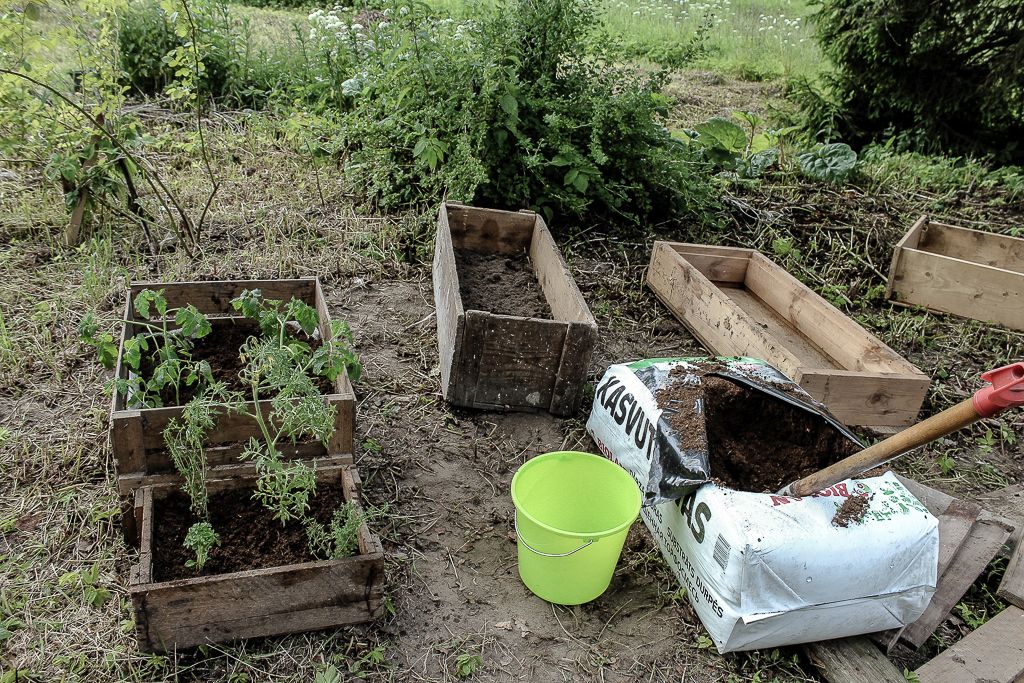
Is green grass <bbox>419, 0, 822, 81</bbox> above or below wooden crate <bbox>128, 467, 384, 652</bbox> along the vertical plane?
above

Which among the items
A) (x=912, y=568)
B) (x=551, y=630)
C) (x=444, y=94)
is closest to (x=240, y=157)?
(x=444, y=94)

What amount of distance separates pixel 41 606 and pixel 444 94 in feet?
11.4

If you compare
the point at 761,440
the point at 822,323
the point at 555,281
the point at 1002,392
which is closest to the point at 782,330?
the point at 822,323

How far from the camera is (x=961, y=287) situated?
4.34 metres

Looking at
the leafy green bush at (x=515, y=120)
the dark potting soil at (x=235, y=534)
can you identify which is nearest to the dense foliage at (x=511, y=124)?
the leafy green bush at (x=515, y=120)

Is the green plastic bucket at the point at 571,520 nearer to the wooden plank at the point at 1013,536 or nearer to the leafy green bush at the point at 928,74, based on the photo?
the wooden plank at the point at 1013,536

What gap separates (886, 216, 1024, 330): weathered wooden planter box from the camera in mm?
4254

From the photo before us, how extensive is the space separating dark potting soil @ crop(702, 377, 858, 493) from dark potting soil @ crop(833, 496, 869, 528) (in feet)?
0.81

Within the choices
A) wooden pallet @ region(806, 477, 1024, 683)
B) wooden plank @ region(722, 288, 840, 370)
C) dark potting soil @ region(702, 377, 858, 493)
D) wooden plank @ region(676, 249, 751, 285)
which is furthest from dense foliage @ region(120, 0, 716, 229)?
wooden pallet @ region(806, 477, 1024, 683)

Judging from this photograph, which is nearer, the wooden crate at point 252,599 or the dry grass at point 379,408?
the wooden crate at point 252,599

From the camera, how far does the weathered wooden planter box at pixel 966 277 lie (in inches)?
167

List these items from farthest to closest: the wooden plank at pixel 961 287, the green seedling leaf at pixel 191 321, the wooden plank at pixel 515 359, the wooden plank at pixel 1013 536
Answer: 1. the wooden plank at pixel 961 287
2. the wooden plank at pixel 515 359
3. the wooden plank at pixel 1013 536
4. the green seedling leaf at pixel 191 321

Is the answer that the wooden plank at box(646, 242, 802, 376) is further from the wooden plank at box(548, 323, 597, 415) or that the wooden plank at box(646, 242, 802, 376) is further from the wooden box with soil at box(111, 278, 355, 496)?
the wooden box with soil at box(111, 278, 355, 496)

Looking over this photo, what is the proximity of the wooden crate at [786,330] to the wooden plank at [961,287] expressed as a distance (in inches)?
34.3
